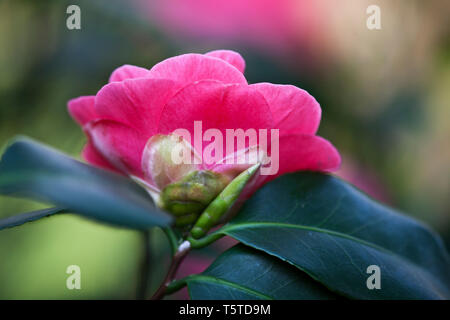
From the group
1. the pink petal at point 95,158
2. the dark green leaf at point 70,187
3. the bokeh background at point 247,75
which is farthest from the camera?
the bokeh background at point 247,75

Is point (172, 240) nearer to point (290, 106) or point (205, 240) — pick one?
point (205, 240)

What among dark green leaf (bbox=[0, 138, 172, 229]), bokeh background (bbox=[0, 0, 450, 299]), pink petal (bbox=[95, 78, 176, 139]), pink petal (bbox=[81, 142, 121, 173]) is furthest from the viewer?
bokeh background (bbox=[0, 0, 450, 299])

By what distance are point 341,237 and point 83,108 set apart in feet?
0.92

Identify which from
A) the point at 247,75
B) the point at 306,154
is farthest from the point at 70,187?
the point at 247,75

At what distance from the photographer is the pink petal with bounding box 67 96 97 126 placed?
48 cm

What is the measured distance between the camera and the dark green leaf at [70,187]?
1.00 feet

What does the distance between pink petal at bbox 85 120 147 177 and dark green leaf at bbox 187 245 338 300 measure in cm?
12

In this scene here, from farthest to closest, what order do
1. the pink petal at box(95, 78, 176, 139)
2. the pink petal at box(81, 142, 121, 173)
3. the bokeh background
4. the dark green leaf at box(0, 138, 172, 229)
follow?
the bokeh background < the pink petal at box(81, 142, 121, 173) < the pink petal at box(95, 78, 176, 139) < the dark green leaf at box(0, 138, 172, 229)

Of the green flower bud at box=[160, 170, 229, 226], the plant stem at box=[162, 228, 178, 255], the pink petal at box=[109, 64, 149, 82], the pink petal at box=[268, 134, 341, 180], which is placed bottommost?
the plant stem at box=[162, 228, 178, 255]

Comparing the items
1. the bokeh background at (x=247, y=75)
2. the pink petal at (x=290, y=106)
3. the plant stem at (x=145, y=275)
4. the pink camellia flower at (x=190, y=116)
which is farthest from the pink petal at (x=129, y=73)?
the bokeh background at (x=247, y=75)

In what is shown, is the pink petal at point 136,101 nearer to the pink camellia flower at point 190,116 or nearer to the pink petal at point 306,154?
the pink camellia flower at point 190,116

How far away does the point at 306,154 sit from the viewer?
0.48 m

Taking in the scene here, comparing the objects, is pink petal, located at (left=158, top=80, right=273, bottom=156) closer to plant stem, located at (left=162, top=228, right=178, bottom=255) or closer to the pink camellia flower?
the pink camellia flower

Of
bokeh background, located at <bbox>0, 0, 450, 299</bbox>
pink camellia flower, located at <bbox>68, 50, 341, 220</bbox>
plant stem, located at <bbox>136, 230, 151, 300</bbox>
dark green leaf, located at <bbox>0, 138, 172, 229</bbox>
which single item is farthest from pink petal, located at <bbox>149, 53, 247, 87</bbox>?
bokeh background, located at <bbox>0, 0, 450, 299</bbox>
